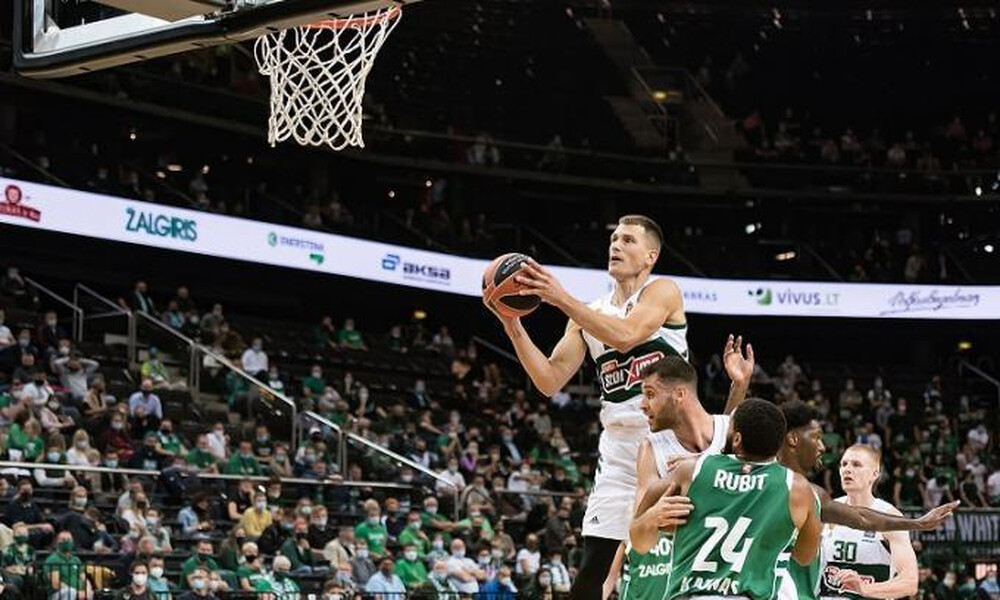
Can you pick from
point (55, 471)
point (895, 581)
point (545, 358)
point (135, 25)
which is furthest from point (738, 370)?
point (55, 471)

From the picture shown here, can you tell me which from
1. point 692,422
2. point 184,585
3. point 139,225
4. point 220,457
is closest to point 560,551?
point 220,457

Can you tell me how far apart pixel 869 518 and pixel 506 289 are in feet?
7.11

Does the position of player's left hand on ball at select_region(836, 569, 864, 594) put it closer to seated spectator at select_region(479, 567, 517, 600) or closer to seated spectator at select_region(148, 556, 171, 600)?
seated spectator at select_region(148, 556, 171, 600)

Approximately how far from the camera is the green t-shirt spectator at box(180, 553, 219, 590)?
16009 millimetres

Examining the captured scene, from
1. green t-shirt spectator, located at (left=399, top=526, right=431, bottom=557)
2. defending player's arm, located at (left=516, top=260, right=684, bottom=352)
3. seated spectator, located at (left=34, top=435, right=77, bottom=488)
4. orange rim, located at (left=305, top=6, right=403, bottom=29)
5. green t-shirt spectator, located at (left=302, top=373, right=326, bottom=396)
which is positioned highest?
green t-shirt spectator, located at (left=302, top=373, right=326, bottom=396)

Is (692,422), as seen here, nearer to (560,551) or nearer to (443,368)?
(560,551)

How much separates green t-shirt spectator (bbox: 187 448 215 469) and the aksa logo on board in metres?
6.63

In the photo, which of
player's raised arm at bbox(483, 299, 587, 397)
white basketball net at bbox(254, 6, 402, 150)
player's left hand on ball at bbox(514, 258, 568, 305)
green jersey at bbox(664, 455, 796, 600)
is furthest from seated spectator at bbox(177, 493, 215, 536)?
green jersey at bbox(664, 455, 796, 600)

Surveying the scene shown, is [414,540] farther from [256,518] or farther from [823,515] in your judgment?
[823,515]

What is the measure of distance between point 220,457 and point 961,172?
70.2 feet

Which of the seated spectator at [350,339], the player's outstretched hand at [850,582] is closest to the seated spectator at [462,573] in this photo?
the player's outstretched hand at [850,582]

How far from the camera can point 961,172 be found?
1415 inches

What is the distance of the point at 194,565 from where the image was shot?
16078 mm

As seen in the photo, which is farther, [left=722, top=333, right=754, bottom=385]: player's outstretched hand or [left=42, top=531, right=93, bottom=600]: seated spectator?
[left=42, top=531, right=93, bottom=600]: seated spectator
